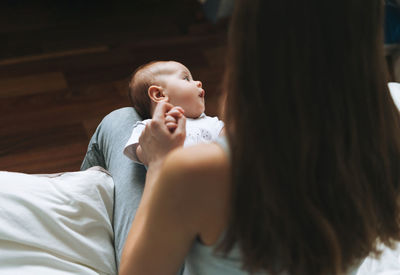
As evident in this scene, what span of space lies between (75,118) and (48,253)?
1082mm

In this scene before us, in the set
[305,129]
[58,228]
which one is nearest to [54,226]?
[58,228]

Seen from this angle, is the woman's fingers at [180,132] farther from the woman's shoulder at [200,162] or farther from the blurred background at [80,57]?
the blurred background at [80,57]

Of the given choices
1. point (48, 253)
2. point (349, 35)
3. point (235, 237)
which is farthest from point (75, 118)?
point (349, 35)

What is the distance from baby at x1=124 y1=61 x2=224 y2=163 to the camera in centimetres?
127

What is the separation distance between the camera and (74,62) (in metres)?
2.27

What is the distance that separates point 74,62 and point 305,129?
182 cm

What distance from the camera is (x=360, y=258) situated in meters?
0.80

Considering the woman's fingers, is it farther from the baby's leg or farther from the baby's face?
the baby's face

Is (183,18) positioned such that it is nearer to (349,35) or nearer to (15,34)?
(15,34)

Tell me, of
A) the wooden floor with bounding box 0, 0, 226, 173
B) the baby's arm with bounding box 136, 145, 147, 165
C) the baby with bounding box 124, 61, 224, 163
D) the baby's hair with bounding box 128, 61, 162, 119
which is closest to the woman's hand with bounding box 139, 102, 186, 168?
the baby's arm with bounding box 136, 145, 147, 165

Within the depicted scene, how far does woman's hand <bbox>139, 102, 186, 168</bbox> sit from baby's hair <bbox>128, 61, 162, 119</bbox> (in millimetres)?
395

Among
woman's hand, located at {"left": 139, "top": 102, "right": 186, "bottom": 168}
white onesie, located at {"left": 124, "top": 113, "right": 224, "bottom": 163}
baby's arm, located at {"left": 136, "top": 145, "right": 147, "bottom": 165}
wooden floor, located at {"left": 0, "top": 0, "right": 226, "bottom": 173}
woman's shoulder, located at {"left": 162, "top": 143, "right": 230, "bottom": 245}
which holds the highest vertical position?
woman's shoulder, located at {"left": 162, "top": 143, "right": 230, "bottom": 245}

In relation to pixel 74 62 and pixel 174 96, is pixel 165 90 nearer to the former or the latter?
pixel 174 96

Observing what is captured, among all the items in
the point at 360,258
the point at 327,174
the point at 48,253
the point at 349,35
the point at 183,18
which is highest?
the point at 349,35
